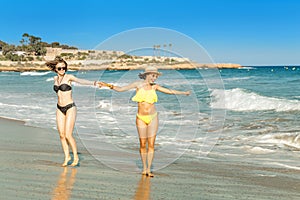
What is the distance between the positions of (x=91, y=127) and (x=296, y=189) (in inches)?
313

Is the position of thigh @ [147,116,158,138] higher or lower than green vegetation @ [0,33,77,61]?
lower

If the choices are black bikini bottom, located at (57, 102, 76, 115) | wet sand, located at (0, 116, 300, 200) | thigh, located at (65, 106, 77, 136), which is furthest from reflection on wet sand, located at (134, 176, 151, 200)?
black bikini bottom, located at (57, 102, 76, 115)

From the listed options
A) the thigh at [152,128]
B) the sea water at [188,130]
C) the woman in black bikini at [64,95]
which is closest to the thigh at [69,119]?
the woman in black bikini at [64,95]

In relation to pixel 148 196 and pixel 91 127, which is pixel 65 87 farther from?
pixel 91 127

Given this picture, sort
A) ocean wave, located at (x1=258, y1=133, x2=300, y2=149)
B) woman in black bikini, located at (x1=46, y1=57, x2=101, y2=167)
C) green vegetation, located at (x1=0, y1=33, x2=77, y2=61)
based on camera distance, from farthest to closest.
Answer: green vegetation, located at (x1=0, y1=33, x2=77, y2=61)
ocean wave, located at (x1=258, y1=133, x2=300, y2=149)
woman in black bikini, located at (x1=46, y1=57, x2=101, y2=167)

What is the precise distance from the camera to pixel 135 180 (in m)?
6.05

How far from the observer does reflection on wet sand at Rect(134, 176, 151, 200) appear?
5241 millimetres

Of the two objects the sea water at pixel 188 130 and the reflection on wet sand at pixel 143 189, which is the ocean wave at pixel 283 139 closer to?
the sea water at pixel 188 130

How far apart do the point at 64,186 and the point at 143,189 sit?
100 cm

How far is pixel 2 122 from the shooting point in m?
13.4

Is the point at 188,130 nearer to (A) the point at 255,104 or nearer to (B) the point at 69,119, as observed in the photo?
(B) the point at 69,119

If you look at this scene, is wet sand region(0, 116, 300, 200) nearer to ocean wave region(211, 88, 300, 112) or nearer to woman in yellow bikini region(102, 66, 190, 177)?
woman in yellow bikini region(102, 66, 190, 177)

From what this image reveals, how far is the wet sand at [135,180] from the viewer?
5.29 metres

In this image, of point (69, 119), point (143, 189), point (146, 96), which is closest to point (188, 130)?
point (69, 119)
